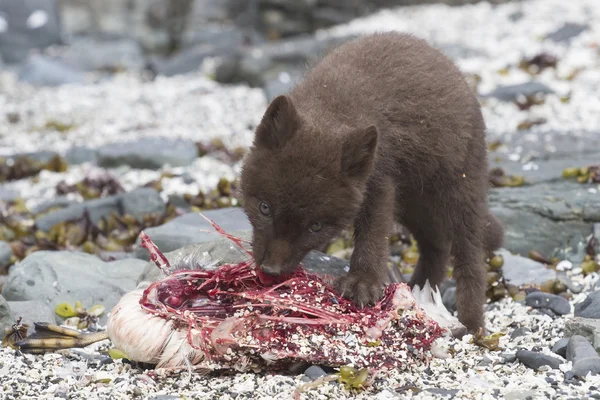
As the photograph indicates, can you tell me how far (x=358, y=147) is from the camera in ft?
15.1

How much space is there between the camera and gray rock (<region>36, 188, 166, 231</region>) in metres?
8.86

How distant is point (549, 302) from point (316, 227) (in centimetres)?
231

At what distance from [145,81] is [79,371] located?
49.4ft

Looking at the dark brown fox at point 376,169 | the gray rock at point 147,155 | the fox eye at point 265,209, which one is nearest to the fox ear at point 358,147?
the dark brown fox at point 376,169

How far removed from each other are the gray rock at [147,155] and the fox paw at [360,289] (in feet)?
20.7

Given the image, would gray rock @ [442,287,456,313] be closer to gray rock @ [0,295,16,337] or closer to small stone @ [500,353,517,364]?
small stone @ [500,353,517,364]

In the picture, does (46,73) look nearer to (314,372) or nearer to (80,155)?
(80,155)

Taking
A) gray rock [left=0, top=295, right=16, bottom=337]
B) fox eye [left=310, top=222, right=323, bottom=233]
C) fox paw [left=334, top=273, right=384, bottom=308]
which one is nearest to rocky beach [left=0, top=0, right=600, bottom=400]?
gray rock [left=0, top=295, right=16, bottom=337]

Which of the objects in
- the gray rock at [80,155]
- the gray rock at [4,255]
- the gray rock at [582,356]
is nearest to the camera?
the gray rock at [582,356]

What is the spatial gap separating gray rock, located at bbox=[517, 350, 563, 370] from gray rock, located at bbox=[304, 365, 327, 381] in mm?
1211

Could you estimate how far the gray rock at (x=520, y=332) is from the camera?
5.33 metres

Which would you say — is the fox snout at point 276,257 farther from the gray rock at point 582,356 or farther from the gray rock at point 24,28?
the gray rock at point 24,28

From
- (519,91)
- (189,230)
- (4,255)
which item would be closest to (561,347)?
(189,230)

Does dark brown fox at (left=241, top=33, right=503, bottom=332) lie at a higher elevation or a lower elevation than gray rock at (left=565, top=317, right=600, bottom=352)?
higher
